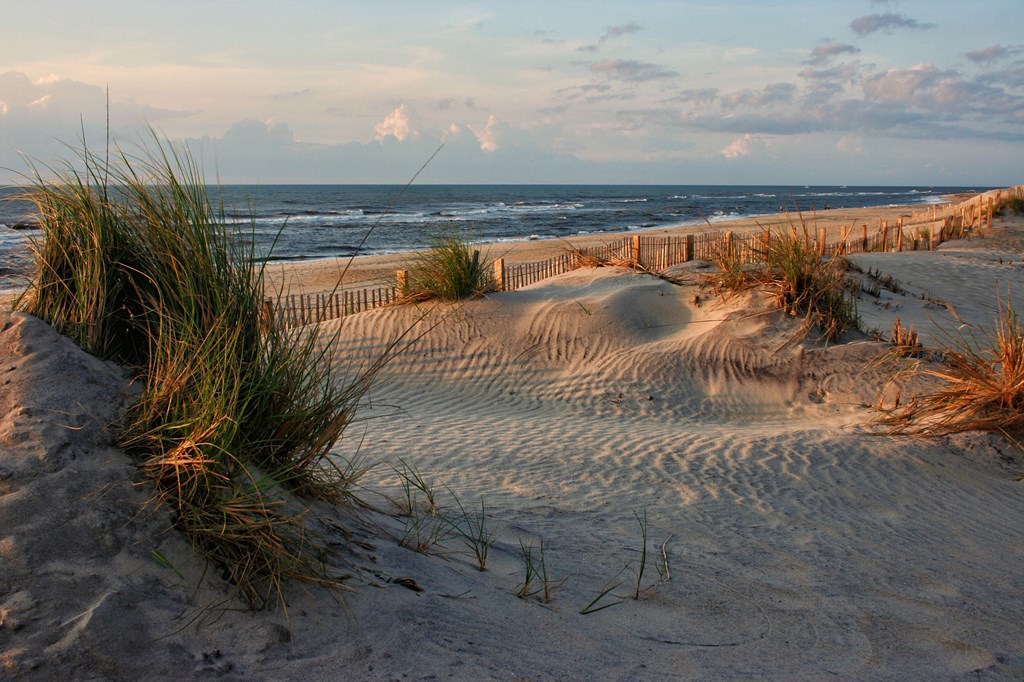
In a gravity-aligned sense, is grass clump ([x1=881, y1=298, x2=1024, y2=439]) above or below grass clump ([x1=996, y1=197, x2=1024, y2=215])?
below

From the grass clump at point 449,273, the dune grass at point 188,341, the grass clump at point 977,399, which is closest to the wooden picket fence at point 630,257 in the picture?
the grass clump at point 449,273

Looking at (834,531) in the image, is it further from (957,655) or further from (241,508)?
(241,508)

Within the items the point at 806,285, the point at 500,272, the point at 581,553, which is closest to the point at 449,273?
the point at 500,272

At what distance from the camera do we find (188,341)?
140 inches

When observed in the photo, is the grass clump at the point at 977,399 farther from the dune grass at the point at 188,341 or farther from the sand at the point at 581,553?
the dune grass at the point at 188,341

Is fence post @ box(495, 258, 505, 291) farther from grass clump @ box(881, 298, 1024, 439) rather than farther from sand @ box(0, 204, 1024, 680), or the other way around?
grass clump @ box(881, 298, 1024, 439)

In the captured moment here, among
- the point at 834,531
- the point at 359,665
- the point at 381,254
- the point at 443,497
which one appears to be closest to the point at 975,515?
the point at 834,531

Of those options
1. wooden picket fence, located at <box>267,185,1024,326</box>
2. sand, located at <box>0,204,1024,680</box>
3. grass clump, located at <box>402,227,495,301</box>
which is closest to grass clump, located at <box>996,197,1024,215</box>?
wooden picket fence, located at <box>267,185,1024,326</box>

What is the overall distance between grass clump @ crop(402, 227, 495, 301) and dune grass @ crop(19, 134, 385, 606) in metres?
8.63

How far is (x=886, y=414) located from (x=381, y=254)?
Answer: 90.9ft

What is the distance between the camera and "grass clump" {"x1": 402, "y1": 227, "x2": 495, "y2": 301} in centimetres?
1264

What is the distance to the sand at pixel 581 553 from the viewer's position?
2.81 meters

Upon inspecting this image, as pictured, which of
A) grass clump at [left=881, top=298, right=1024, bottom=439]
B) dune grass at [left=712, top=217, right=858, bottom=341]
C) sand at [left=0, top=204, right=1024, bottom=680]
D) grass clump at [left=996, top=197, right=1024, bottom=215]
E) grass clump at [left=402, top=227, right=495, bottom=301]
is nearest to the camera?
sand at [left=0, top=204, right=1024, bottom=680]

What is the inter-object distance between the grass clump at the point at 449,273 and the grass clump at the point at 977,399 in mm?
6719
